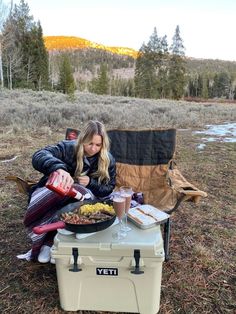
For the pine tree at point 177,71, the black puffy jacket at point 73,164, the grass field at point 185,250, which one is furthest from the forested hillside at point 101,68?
the black puffy jacket at point 73,164

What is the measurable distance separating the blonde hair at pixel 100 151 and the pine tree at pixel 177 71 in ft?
103

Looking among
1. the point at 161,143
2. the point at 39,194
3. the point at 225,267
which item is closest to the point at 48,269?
the point at 39,194

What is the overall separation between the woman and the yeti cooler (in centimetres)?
48

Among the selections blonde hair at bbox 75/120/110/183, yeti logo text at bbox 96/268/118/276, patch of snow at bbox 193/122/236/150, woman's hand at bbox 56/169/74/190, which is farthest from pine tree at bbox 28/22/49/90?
yeti logo text at bbox 96/268/118/276

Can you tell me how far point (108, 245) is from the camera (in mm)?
1680

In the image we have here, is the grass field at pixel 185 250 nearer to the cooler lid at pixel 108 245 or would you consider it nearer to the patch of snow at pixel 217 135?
the cooler lid at pixel 108 245

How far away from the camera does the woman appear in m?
2.26

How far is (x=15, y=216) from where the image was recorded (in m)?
3.18

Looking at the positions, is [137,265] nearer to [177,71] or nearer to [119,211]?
[119,211]

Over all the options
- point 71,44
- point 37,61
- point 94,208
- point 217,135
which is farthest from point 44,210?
point 71,44

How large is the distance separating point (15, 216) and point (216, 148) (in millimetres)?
4629

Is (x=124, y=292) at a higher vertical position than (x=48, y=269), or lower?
higher

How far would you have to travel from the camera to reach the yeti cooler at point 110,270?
5.51 ft

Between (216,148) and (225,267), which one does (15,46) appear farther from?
(225,267)
